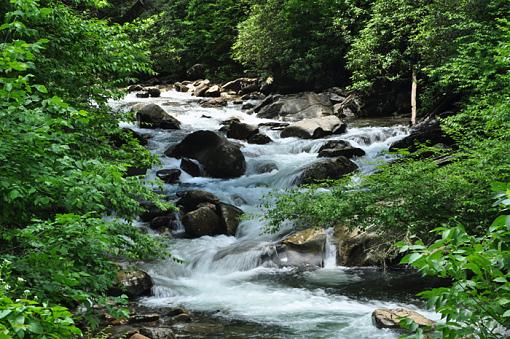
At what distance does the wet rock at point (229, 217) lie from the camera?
42.6 ft

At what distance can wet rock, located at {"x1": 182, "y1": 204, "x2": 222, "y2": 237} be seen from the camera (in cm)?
1288

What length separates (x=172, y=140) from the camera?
797 inches

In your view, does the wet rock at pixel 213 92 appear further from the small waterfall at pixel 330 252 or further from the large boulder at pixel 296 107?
the small waterfall at pixel 330 252

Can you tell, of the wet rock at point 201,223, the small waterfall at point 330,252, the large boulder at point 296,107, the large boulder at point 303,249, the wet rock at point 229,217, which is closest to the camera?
the small waterfall at point 330,252

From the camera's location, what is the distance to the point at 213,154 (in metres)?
17.4

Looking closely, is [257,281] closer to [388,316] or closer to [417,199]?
[388,316]

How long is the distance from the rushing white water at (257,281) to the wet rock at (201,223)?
32 centimetres

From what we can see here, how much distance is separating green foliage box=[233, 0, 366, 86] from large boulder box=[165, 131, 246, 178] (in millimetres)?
10196

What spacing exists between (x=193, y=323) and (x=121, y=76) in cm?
436

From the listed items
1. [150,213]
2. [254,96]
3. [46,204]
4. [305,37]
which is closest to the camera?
[46,204]

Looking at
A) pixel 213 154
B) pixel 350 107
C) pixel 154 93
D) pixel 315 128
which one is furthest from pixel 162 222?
pixel 154 93

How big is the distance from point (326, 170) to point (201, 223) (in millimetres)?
4238

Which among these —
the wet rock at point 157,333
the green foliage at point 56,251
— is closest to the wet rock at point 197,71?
the wet rock at point 157,333

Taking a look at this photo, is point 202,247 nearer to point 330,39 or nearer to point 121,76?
point 121,76
